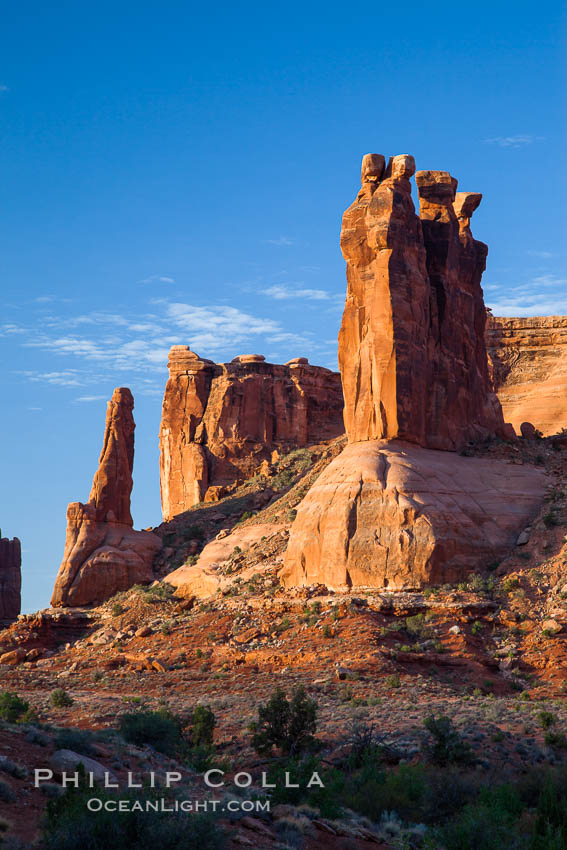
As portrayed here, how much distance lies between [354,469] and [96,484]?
23.7 metres

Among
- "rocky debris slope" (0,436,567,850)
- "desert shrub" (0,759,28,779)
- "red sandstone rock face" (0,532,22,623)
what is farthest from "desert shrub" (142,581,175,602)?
"desert shrub" (0,759,28,779)

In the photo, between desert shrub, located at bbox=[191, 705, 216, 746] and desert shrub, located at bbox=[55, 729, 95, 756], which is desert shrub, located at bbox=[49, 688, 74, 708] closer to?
desert shrub, located at bbox=[191, 705, 216, 746]

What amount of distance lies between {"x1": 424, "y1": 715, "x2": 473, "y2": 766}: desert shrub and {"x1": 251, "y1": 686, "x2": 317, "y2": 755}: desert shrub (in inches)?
121

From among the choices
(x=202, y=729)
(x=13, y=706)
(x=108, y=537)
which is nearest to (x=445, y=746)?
(x=202, y=729)

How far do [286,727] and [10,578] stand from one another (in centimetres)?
4581

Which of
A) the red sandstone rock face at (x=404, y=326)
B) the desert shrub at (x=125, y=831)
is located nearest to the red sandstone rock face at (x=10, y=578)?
the red sandstone rock face at (x=404, y=326)

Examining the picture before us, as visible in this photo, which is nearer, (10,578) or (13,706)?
(13,706)

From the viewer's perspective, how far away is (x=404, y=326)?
48.8m

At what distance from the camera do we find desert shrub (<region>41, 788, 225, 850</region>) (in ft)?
44.9

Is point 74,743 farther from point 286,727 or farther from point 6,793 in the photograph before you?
point 286,727

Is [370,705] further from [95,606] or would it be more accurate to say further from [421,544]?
[95,606]

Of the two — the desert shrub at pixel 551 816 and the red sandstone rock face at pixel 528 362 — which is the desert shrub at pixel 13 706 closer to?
the desert shrub at pixel 551 816

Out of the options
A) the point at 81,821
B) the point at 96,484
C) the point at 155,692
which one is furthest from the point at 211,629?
the point at 81,821

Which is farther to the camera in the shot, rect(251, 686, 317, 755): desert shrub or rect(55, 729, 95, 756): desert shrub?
rect(251, 686, 317, 755): desert shrub
